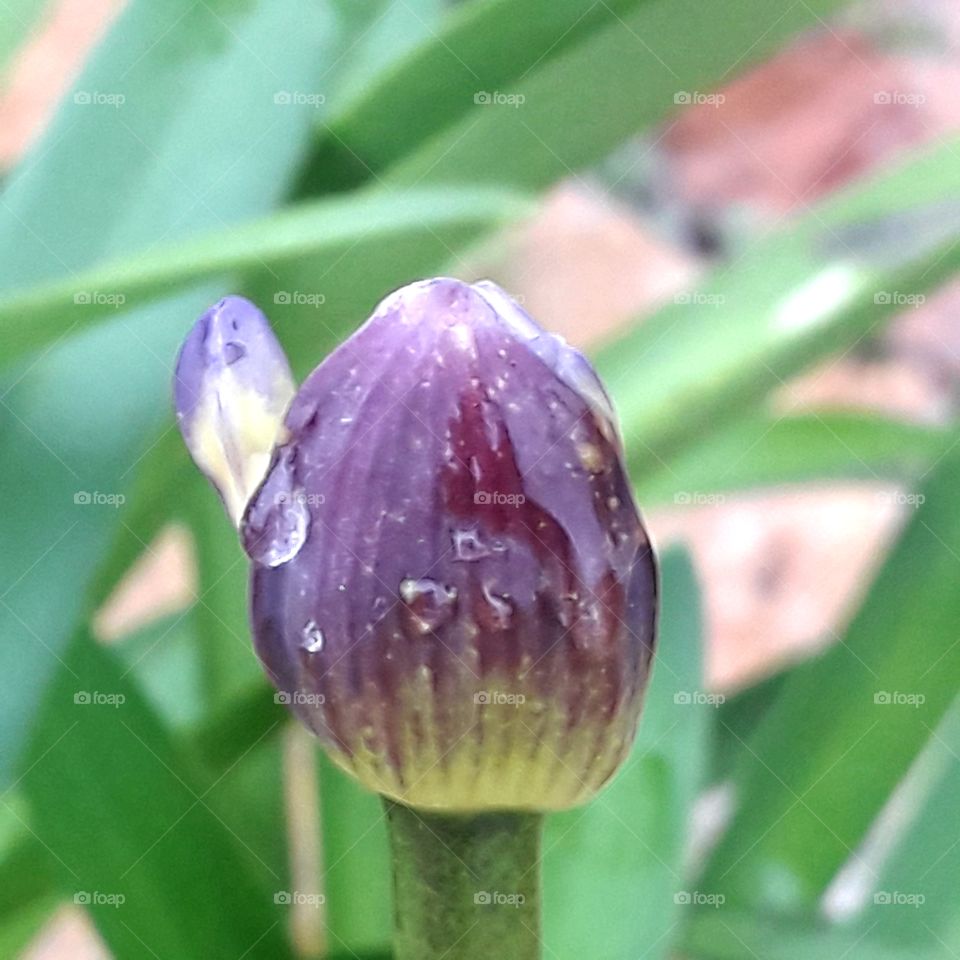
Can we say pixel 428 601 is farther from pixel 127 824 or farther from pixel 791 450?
pixel 791 450

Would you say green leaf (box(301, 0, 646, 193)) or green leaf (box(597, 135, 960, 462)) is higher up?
green leaf (box(301, 0, 646, 193))

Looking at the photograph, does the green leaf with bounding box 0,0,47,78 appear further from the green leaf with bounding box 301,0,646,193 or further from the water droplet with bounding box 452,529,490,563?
the water droplet with bounding box 452,529,490,563

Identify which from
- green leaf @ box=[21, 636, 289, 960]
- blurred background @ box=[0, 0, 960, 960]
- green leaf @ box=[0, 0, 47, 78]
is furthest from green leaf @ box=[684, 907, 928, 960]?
green leaf @ box=[0, 0, 47, 78]

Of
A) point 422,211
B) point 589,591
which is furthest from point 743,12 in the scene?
point 589,591

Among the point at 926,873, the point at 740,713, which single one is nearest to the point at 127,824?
the point at 926,873

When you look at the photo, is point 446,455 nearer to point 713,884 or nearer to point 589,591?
point 589,591

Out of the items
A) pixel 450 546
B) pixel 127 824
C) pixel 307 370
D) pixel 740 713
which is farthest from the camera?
pixel 740 713
